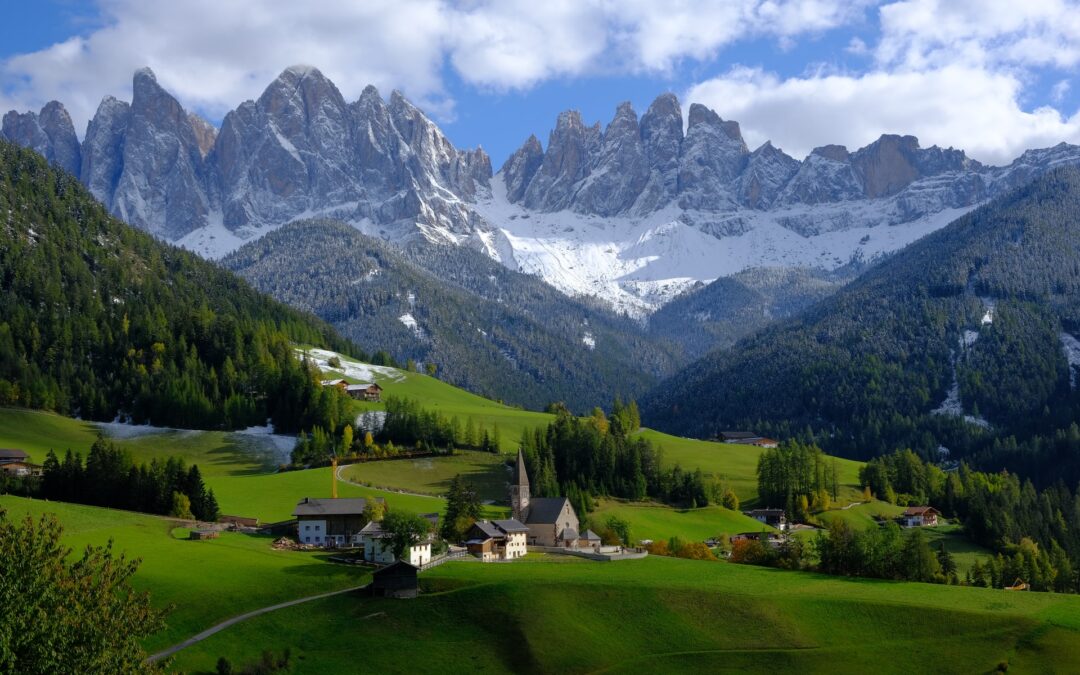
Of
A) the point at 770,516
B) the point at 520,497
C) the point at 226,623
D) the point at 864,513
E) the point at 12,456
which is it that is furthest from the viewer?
the point at 864,513

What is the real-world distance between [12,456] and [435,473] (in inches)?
2072

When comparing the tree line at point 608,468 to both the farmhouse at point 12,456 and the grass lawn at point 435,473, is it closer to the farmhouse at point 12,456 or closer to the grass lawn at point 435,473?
the grass lawn at point 435,473

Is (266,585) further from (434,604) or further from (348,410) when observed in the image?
(348,410)

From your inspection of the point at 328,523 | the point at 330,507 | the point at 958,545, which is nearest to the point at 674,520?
the point at 958,545

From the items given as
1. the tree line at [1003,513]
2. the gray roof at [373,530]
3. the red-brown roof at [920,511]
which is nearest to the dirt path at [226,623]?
the gray roof at [373,530]

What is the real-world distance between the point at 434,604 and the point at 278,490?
2363 inches

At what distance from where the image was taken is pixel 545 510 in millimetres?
117812

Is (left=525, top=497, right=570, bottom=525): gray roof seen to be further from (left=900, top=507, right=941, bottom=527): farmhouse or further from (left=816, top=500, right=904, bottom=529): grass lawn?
(left=900, top=507, right=941, bottom=527): farmhouse

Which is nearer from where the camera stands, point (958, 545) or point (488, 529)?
point (488, 529)

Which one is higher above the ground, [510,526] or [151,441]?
[151,441]

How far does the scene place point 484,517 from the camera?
118 metres

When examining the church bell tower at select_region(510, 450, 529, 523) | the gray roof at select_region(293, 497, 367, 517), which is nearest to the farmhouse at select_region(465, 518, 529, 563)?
the church bell tower at select_region(510, 450, 529, 523)

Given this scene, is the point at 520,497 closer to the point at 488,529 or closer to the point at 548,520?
the point at 548,520

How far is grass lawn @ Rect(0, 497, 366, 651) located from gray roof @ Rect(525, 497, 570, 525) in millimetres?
26665
